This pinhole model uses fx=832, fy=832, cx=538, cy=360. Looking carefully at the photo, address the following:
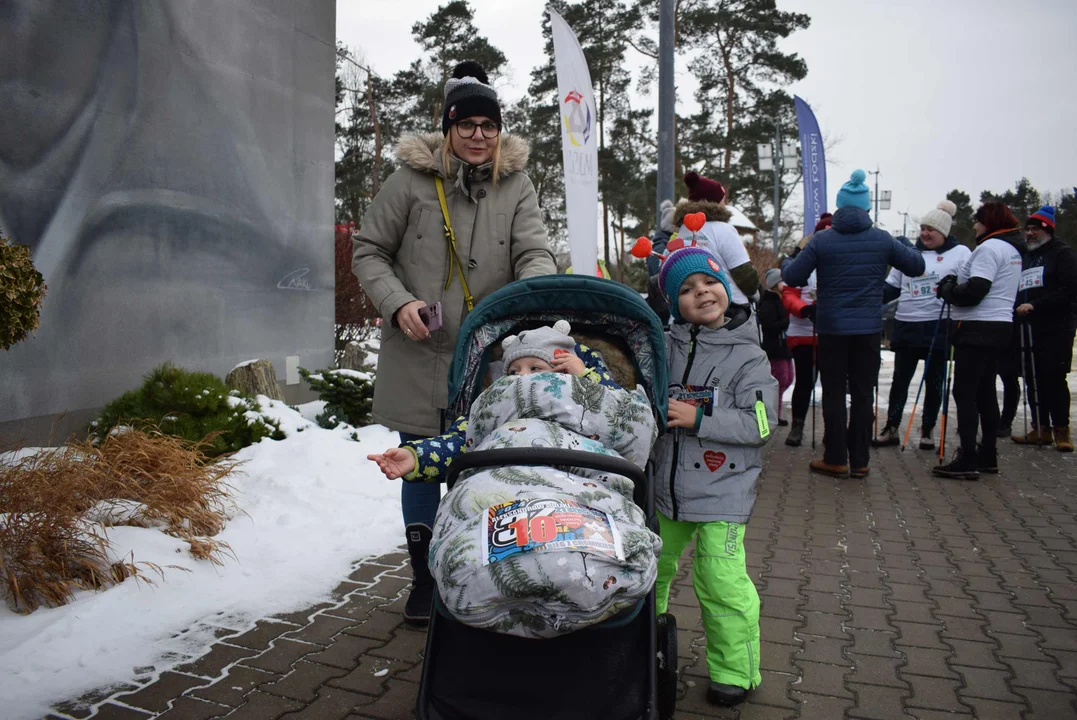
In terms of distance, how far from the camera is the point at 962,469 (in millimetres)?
7051

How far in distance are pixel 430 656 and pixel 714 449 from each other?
1362 millimetres

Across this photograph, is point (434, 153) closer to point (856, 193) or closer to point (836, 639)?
point (836, 639)

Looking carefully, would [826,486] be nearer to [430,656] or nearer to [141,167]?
[430,656]

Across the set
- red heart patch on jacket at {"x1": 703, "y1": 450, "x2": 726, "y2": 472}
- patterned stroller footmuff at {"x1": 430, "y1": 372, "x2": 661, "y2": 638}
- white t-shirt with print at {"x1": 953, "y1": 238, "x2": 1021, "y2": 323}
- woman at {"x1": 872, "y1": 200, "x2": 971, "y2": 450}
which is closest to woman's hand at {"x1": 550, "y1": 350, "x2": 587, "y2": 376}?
patterned stroller footmuff at {"x1": 430, "y1": 372, "x2": 661, "y2": 638}

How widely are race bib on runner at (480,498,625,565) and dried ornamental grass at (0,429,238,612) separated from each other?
2.43m

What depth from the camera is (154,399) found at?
5918 mm

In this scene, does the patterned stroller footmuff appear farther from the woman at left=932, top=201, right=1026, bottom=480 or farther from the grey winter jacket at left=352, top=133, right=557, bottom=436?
the woman at left=932, top=201, right=1026, bottom=480

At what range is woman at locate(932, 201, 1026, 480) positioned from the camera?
22.6 ft

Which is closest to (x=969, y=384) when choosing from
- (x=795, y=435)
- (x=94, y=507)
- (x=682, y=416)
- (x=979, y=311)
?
(x=979, y=311)

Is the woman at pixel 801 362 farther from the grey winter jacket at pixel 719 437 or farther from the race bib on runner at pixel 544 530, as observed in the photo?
the race bib on runner at pixel 544 530

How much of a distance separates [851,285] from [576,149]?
353cm

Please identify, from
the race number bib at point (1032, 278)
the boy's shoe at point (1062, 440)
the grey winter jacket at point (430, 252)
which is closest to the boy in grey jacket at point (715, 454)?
the grey winter jacket at point (430, 252)

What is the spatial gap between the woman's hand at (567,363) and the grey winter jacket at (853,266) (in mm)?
4511

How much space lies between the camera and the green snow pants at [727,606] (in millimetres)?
3031
